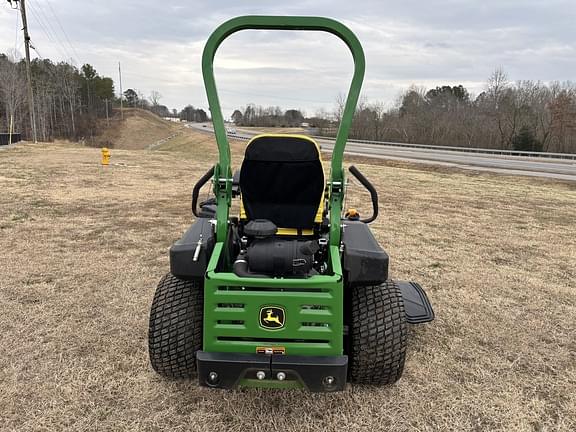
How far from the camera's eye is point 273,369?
2.22 m

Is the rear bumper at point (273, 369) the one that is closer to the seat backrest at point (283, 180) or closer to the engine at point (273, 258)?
the engine at point (273, 258)

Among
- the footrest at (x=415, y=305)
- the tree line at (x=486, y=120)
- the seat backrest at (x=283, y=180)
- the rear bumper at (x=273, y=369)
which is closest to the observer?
the rear bumper at (x=273, y=369)

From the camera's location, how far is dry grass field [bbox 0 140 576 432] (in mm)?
2564

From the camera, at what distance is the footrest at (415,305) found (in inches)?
134

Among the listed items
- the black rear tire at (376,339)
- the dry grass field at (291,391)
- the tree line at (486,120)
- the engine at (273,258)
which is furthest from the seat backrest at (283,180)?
the tree line at (486,120)

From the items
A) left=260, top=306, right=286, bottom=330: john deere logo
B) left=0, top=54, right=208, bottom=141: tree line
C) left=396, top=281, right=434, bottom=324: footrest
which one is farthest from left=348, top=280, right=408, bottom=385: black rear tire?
left=0, top=54, right=208, bottom=141: tree line

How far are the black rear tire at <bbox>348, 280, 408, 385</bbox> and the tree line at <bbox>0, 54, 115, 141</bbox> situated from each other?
4292 centimetres

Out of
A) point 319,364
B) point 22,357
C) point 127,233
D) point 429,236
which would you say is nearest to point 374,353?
point 319,364

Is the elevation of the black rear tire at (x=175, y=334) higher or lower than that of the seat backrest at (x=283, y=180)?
lower

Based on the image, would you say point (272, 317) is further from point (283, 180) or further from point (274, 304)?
point (283, 180)

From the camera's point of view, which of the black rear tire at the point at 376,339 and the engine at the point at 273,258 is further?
the black rear tire at the point at 376,339

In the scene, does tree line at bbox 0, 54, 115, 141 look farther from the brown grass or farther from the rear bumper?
the rear bumper

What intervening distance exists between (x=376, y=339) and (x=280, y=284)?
0.77 meters

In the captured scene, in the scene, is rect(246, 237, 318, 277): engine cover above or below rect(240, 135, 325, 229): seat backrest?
below
